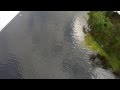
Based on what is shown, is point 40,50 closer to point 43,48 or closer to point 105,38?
point 43,48

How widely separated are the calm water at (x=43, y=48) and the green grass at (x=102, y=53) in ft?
1.67

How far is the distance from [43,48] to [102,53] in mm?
3041

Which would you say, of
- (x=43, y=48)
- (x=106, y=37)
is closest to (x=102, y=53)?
(x=106, y=37)

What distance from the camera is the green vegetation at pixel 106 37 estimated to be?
11.1 m

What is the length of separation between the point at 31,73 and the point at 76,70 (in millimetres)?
2022

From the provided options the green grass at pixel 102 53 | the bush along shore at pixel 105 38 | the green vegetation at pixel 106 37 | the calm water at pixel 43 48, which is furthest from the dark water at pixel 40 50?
the green vegetation at pixel 106 37

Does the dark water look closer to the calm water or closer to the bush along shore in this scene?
the calm water

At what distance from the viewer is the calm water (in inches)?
412

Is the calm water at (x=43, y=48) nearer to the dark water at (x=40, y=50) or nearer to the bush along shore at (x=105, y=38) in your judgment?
the dark water at (x=40, y=50)

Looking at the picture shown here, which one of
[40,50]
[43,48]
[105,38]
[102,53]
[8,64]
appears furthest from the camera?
[43,48]

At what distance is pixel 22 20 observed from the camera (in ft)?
50.2

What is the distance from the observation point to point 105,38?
40.1 feet
